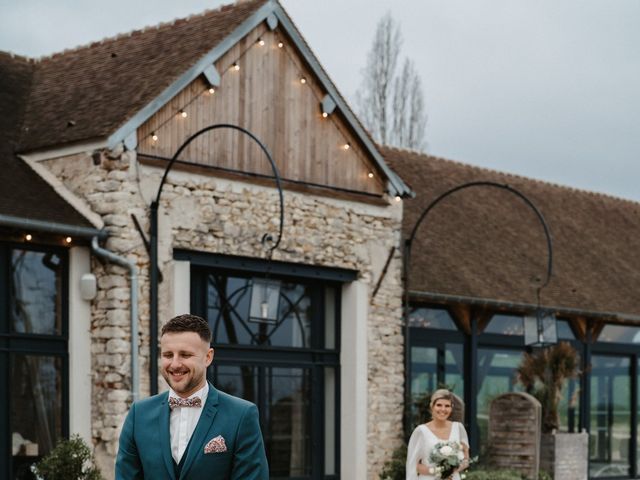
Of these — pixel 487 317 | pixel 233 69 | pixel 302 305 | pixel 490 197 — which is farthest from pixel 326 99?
pixel 490 197

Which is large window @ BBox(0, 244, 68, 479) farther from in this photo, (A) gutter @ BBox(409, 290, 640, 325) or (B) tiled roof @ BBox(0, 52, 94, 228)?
(A) gutter @ BBox(409, 290, 640, 325)

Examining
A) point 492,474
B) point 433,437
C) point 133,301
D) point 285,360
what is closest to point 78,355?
point 133,301

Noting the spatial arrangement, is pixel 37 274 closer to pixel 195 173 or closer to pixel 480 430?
pixel 195 173

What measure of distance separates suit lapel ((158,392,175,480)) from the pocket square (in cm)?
15

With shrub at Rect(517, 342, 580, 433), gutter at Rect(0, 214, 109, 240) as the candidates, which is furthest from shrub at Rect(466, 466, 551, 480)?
gutter at Rect(0, 214, 109, 240)

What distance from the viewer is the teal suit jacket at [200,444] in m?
5.07

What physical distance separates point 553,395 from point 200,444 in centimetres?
1617

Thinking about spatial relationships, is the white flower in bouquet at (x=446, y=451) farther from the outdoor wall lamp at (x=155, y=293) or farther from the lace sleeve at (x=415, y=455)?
the outdoor wall lamp at (x=155, y=293)

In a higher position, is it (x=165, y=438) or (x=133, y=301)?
(x=133, y=301)

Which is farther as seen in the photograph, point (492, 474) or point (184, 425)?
point (492, 474)

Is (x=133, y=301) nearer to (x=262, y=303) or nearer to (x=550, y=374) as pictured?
(x=262, y=303)

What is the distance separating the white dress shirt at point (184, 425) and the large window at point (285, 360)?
36.6 feet

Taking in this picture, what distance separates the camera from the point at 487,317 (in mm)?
21281

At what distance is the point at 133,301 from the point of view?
15016 millimetres
